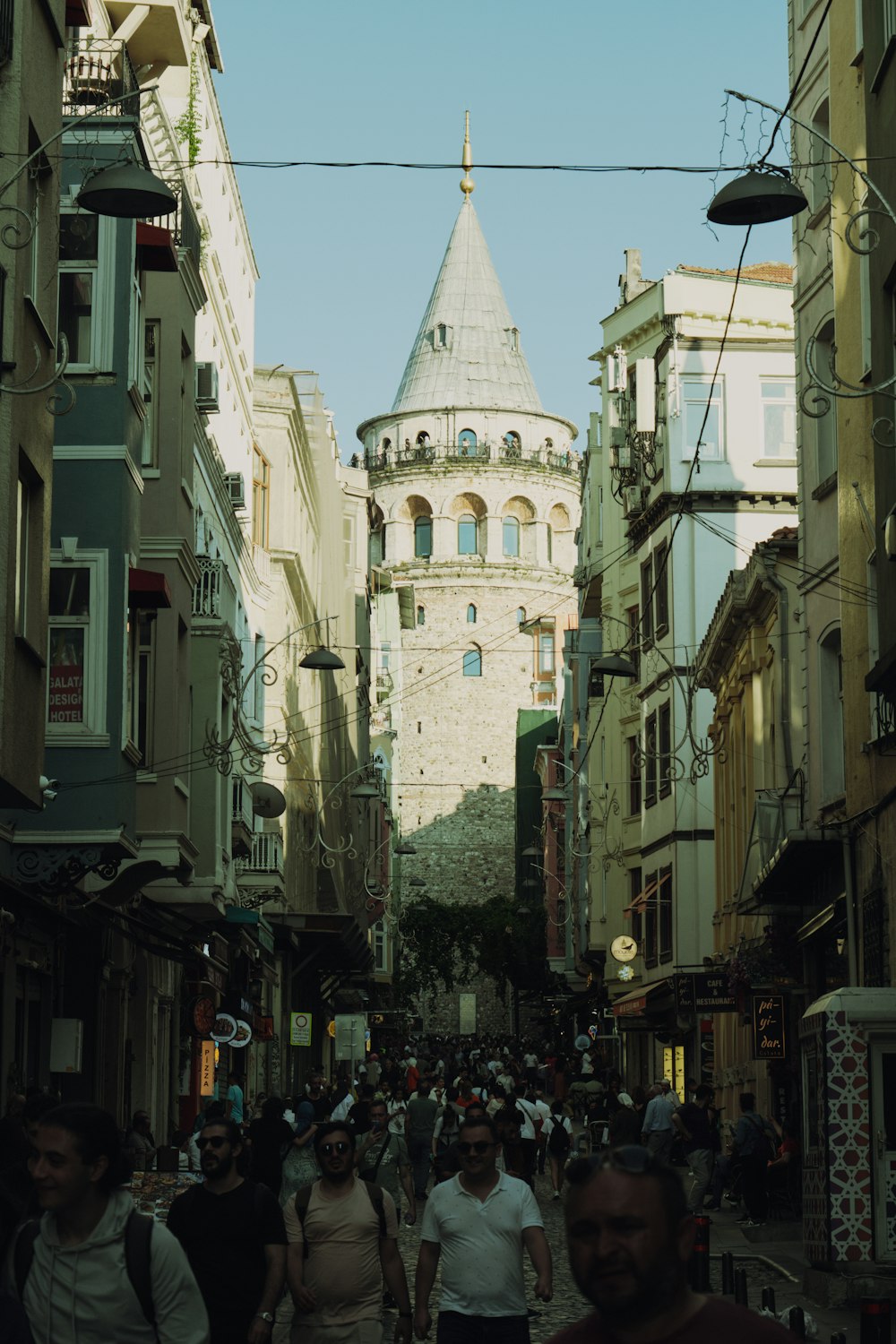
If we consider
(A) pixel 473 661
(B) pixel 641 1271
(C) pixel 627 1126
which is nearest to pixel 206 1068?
(C) pixel 627 1126

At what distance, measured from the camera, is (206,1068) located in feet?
108

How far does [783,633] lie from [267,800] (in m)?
10.8

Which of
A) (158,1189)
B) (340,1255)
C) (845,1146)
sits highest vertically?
(845,1146)

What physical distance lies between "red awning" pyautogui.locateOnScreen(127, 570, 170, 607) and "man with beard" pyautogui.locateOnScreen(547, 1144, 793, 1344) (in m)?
16.7

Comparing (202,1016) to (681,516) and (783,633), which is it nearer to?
(783,633)

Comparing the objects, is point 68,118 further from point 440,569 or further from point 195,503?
point 440,569

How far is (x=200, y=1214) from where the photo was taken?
852cm

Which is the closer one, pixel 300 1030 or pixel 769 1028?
pixel 769 1028

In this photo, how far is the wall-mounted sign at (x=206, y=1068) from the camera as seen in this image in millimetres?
32375

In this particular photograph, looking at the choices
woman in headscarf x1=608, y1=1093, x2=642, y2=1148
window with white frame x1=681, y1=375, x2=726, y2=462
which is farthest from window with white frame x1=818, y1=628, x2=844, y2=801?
window with white frame x1=681, y1=375, x2=726, y2=462

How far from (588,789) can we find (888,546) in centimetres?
3957

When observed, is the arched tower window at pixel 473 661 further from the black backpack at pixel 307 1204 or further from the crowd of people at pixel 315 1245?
the black backpack at pixel 307 1204

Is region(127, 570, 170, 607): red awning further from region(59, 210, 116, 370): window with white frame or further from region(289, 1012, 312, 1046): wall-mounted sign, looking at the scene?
region(289, 1012, 312, 1046): wall-mounted sign

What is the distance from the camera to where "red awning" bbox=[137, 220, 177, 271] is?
822 inches
